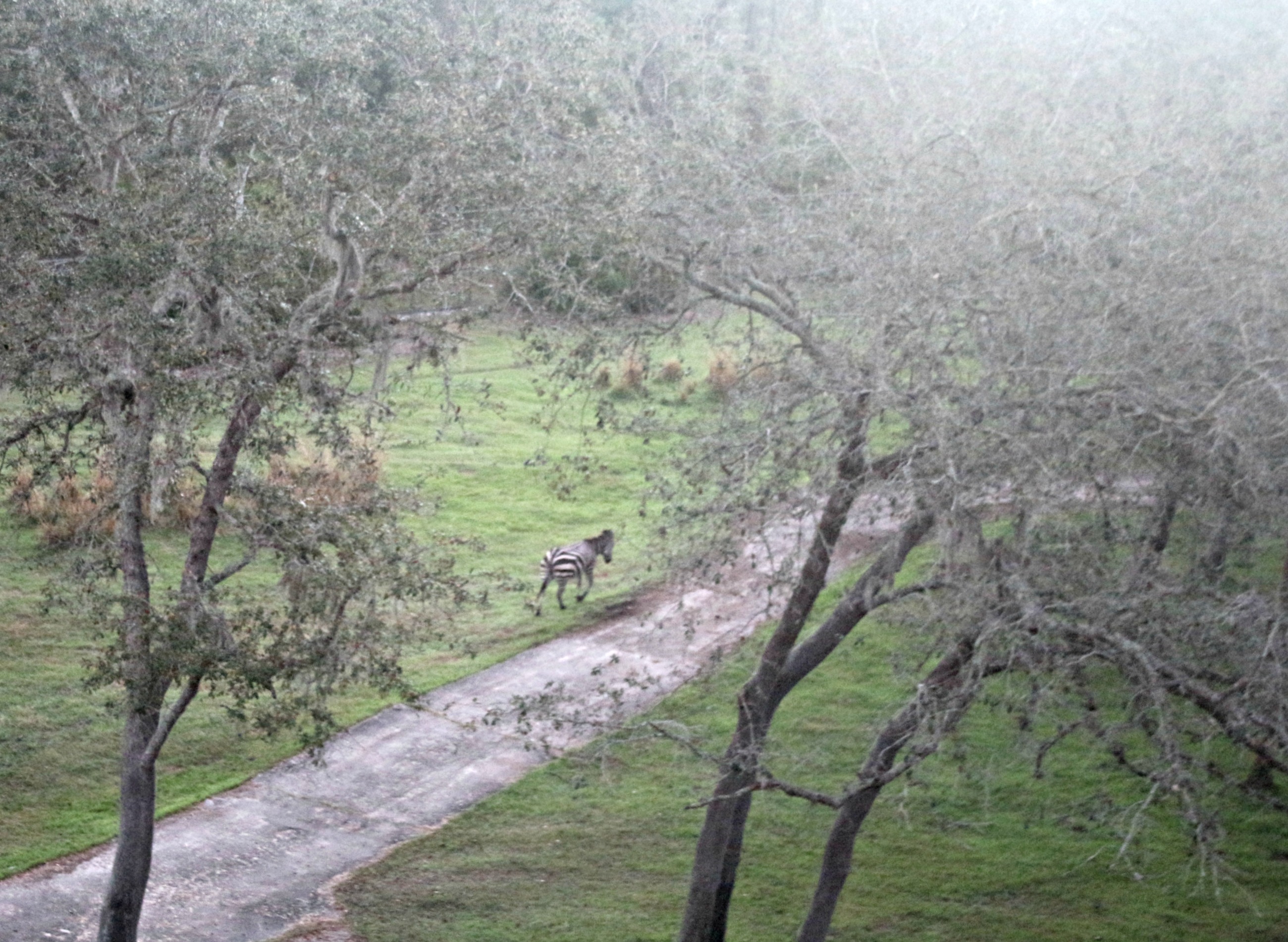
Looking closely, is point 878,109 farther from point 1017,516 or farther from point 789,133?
point 1017,516

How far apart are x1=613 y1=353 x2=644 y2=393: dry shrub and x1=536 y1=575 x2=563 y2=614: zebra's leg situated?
282 cm

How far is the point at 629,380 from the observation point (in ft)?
55.0

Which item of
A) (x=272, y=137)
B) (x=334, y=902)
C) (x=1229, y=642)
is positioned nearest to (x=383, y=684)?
(x=334, y=902)

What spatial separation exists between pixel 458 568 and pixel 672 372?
5.27 meters

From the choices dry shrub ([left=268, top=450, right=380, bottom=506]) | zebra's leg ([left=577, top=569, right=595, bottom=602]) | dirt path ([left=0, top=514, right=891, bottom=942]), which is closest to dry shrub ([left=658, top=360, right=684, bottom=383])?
zebra's leg ([left=577, top=569, right=595, bottom=602])

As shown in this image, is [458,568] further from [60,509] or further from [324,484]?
[324,484]

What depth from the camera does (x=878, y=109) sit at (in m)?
11.9

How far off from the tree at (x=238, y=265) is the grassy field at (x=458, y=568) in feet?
2.15

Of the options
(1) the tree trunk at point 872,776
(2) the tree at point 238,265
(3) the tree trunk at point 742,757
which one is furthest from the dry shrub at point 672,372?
(1) the tree trunk at point 872,776

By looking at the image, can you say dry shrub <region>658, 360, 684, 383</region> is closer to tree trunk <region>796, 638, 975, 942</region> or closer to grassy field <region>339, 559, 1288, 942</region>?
grassy field <region>339, 559, 1288, 942</region>

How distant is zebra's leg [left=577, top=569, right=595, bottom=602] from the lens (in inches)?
699

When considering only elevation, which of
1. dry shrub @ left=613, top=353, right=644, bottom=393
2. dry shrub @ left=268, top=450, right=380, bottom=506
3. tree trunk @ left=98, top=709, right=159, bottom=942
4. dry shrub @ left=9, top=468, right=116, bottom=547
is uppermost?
dry shrub @ left=613, top=353, right=644, bottom=393

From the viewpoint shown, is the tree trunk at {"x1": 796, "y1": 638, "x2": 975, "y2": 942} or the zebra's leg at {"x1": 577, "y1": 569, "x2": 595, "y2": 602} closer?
the tree trunk at {"x1": 796, "y1": 638, "x2": 975, "y2": 942}

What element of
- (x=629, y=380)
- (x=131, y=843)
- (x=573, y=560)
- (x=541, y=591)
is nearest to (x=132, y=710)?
(x=131, y=843)
